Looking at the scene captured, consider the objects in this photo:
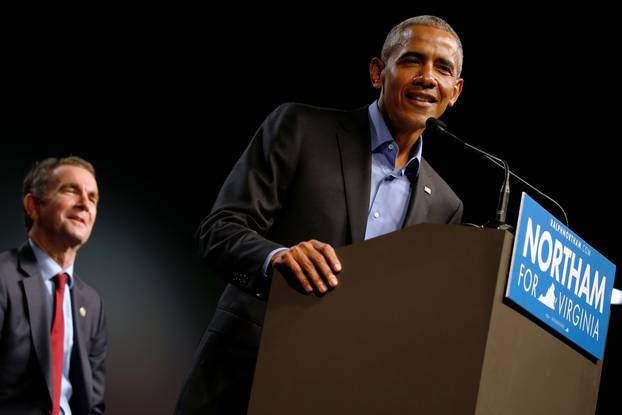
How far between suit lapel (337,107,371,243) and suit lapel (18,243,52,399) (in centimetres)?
162

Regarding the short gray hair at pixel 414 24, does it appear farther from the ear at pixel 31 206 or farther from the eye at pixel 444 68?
the ear at pixel 31 206

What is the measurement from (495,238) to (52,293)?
2319 mm

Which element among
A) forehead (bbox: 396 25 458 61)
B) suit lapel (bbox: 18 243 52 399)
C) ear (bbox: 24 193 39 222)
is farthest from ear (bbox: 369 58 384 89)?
ear (bbox: 24 193 39 222)

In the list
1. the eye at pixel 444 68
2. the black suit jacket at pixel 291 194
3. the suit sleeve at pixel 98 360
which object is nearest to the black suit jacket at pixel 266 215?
the black suit jacket at pixel 291 194

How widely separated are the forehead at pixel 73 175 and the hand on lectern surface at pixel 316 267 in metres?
2.28

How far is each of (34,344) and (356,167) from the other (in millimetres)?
1673

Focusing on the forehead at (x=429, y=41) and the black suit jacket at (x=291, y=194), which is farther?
the forehead at (x=429, y=41)

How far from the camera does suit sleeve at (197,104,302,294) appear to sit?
1461 mm

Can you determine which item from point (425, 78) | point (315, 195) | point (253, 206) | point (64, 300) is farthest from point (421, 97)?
point (64, 300)

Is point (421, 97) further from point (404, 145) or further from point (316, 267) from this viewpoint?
point (316, 267)

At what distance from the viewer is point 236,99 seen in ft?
13.2

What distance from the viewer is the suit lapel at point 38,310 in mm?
2875

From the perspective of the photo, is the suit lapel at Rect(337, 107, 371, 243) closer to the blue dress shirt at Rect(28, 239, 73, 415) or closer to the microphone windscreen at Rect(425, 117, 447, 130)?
the microphone windscreen at Rect(425, 117, 447, 130)

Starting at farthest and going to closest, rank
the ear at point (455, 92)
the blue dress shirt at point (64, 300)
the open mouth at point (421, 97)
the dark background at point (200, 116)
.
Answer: the dark background at point (200, 116) → the blue dress shirt at point (64, 300) → the ear at point (455, 92) → the open mouth at point (421, 97)
